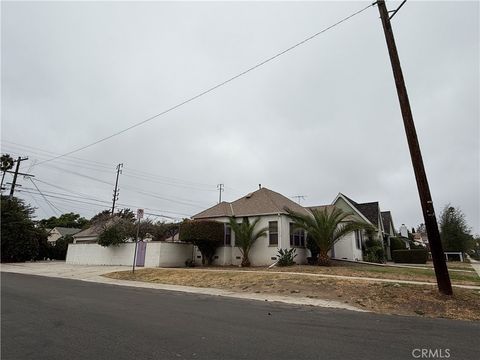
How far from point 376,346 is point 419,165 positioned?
692 cm

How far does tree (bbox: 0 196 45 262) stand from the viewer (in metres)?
34.0

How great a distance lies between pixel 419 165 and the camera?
11172mm

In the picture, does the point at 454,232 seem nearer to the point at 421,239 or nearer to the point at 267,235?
the point at 267,235

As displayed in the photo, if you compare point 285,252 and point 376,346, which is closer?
point 376,346

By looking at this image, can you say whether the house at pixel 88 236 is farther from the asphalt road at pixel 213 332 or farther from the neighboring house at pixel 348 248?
the asphalt road at pixel 213 332

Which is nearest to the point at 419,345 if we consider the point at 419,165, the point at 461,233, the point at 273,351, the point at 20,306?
the point at 273,351

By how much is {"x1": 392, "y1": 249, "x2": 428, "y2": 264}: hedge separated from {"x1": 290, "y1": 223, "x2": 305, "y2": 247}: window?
11541 millimetres

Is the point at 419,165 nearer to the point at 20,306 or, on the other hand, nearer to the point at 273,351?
the point at 273,351

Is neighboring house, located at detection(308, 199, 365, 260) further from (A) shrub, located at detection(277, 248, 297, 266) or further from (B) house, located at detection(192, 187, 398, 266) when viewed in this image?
(A) shrub, located at detection(277, 248, 297, 266)

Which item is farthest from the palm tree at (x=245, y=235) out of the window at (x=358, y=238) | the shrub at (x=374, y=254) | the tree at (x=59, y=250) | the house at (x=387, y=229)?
the tree at (x=59, y=250)

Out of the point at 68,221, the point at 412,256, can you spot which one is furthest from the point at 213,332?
the point at 68,221

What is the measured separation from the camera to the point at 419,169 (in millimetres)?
11156

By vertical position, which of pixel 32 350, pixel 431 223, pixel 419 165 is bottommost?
pixel 32 350
